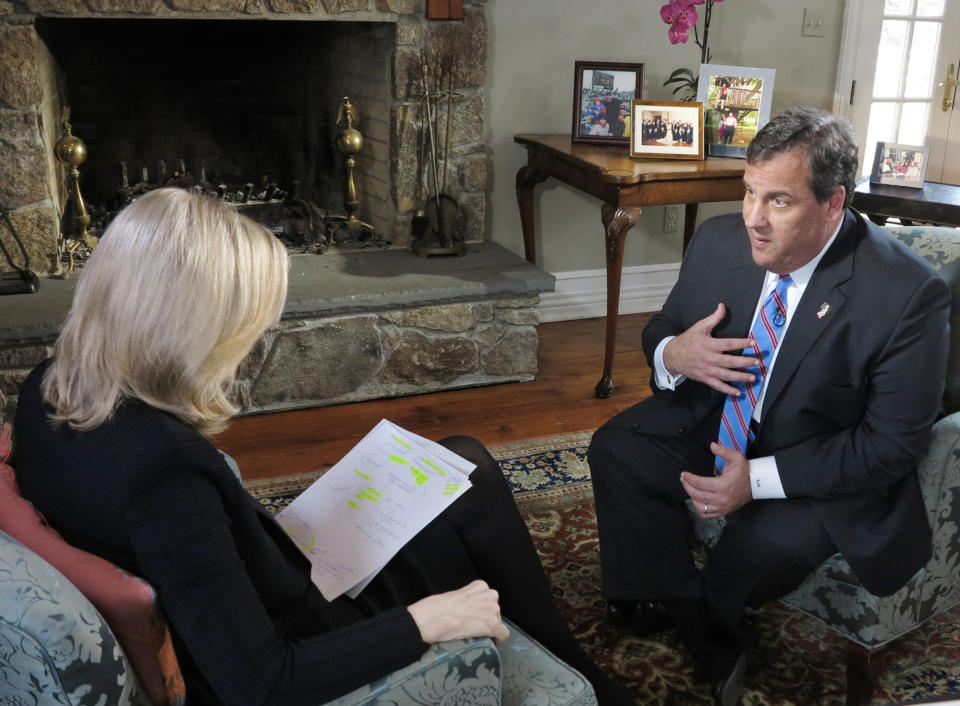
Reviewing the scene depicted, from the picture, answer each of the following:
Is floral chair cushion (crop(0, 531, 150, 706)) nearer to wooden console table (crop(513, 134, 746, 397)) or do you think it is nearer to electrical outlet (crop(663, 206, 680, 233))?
wooden console table (crop(513, 134, 746, 397))

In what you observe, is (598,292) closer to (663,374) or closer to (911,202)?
(911,202)

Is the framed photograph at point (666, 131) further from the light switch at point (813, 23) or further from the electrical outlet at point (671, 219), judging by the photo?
the light switch at point (813, 23)

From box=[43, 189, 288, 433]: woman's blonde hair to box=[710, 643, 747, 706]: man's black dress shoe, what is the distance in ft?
3.60

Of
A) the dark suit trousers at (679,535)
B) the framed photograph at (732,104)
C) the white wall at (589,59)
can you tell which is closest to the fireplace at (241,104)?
the white wall at (589,59)

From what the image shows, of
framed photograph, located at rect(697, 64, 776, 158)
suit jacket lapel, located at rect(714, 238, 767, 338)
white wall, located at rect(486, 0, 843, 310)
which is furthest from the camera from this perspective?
white wall, located at rect(486, 0, 843, 310)

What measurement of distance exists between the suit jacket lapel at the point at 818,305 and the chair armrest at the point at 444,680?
0.87 meters

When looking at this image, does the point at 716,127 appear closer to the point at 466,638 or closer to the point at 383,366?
the point at 383,366

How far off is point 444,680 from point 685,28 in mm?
2729

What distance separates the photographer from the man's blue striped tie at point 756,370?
179 cm

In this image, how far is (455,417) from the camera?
119 inches

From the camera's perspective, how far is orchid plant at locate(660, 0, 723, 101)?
10.6ft

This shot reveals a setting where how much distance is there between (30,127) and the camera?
2857 mm

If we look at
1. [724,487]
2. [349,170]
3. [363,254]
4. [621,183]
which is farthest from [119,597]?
[349,170]

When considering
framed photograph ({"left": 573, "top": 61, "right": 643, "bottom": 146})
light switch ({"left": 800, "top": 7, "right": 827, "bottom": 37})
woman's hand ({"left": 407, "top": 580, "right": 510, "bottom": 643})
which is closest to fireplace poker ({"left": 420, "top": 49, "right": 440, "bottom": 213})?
framed photograph ({"left": 573, "top": 61, "right": 643, "bottom": 146})
